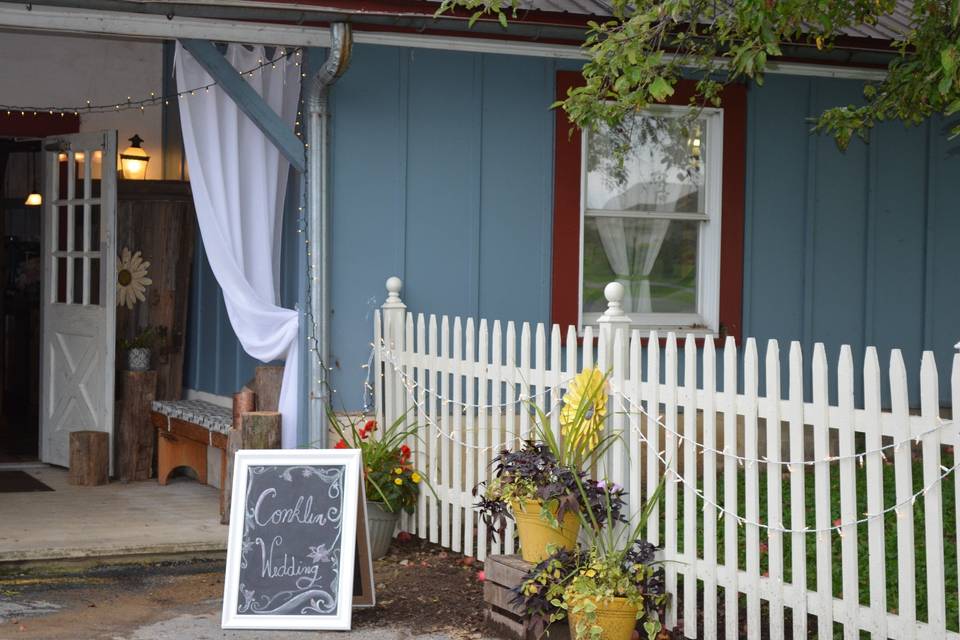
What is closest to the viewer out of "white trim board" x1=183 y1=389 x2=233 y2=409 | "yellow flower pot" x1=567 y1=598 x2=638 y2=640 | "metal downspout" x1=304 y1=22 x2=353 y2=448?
"yellow flower pot" x1=567 y1=598 x2=638 y2=640

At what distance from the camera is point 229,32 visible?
22.1 ft

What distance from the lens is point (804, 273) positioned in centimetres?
862

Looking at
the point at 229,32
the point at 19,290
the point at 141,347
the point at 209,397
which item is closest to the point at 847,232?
the point at 229,32

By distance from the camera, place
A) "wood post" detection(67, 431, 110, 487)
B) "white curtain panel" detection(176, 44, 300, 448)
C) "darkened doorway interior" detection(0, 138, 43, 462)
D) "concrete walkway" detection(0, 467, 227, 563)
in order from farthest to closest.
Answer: "darkened doorway interior" detection(0, 138, 43, 462), "wood post" detection(67, 431, 110, 487), "white curtain panel" detection(176, 44, 300, 448), "concrete walkway" detection(0, 467, 227, 563)

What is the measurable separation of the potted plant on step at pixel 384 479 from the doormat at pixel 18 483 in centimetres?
266

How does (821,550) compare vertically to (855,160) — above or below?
below

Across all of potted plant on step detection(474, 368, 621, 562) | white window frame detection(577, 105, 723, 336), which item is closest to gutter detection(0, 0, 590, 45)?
white window frame detection(577, 105, 723, 336)

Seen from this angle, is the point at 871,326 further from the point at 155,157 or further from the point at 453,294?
the point at 155,157

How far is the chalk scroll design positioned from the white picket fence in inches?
38.8

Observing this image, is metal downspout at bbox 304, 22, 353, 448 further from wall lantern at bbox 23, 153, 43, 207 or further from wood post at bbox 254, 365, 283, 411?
wall lantern at bbox 23, 153, 43, 207

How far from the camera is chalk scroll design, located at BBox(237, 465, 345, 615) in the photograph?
5539 mm

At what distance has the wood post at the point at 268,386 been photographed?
7.92m

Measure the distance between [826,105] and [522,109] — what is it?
2208 mm

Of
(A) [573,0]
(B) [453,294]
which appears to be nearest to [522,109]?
(A) [573,0]
